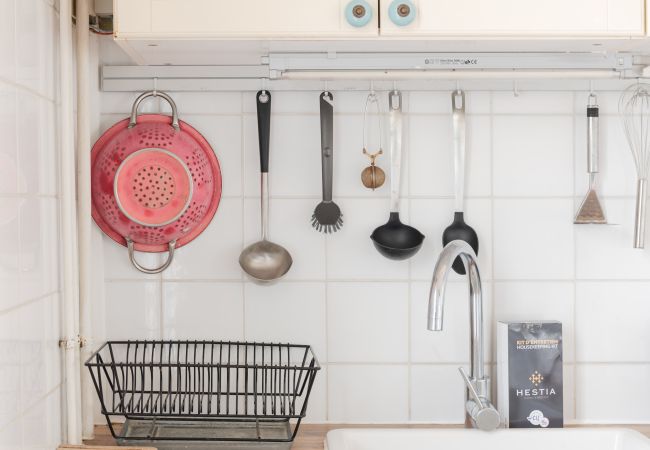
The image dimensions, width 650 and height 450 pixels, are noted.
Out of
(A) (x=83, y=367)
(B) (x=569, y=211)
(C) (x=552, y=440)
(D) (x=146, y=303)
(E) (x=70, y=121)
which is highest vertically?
(E) (x=70, y=121)

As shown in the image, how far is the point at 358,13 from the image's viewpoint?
45.1 inches

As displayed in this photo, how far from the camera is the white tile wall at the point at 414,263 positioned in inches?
55.7

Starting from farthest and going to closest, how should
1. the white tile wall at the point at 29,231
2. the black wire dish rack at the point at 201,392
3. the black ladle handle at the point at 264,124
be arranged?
1. the black ladle handle at the point at 264,124
2. the black wire dish rack at the point at 201,392
3. the white tile wall at the point at 29,231

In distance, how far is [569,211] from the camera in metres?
1.42

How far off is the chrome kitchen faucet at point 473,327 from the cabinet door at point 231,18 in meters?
0.45

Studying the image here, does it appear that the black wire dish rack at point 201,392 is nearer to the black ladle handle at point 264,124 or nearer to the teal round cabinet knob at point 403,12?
the black ladle handle at point 264,124

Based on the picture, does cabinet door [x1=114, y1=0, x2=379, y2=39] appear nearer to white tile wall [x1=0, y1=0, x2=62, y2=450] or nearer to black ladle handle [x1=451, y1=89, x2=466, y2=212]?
white tile wall [x1=0, y1=0, x2=62, y2=450]

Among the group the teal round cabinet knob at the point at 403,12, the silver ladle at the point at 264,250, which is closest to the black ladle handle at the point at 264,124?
the silver ladle at the point at 264,250

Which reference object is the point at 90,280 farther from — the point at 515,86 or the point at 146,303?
the point at 515,86

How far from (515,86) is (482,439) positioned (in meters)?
0.72

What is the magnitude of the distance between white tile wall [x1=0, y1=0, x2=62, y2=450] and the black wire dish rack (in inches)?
4.9

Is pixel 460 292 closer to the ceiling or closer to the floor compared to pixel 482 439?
closer to the ceiling

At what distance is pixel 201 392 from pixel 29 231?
44 cm

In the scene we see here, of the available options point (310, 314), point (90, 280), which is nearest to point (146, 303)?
point (90, 280)
